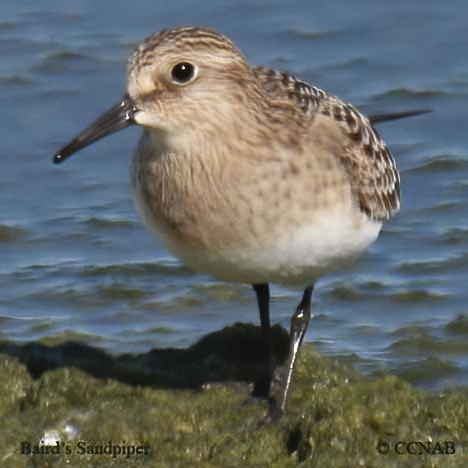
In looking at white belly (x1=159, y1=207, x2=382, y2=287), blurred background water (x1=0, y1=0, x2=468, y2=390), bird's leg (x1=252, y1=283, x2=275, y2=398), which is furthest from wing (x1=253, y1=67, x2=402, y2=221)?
blurred background water (x1=0, y1=0, x2=468, y2=390)

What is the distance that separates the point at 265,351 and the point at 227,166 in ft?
4.14

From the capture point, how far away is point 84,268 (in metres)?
10.0

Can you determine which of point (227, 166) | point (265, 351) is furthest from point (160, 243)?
point (265, 351)

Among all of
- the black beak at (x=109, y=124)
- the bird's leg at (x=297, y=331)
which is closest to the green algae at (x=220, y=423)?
the bird's leg at (x=297, y=331)

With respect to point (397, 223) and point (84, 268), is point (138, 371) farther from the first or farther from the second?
point (397, 223)

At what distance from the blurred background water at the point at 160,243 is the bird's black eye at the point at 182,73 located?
1031 millimetres

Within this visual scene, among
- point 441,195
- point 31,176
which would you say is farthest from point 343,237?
point 31,176

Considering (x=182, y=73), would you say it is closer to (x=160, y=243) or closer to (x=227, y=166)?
(x=227, y=166)

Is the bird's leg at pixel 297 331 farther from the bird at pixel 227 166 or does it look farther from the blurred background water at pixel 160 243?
the blurred background water at pixel 160 243

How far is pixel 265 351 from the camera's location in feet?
26.3

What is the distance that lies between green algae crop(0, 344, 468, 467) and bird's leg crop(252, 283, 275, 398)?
0.64ft

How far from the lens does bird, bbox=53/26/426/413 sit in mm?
7020

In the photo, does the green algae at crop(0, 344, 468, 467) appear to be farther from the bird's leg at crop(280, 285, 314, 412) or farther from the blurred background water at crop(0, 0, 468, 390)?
the blurred background water at crop(0, 0, 468, 390)

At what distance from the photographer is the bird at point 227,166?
7.02 metres
